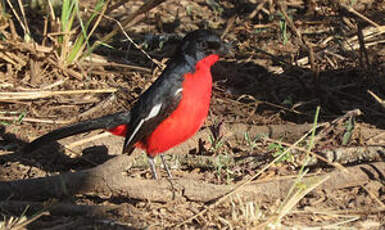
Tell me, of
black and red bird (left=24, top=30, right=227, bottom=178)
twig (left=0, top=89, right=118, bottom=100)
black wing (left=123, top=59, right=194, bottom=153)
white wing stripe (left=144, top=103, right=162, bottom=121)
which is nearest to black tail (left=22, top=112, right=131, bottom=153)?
black and red bird (left=24, top=30, right=227, bottom=178)

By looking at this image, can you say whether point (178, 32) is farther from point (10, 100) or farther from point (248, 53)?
point (10, 100)

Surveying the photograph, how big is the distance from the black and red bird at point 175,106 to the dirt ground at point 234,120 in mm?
310

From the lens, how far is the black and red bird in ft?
13.9

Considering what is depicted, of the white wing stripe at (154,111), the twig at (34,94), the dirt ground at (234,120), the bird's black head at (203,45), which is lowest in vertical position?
the twig at (34,94)

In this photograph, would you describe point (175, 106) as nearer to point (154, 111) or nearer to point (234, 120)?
point (154, 111)

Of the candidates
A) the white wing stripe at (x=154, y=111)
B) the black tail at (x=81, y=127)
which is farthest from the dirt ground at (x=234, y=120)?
the white wing stripe at (x=154, y=111)

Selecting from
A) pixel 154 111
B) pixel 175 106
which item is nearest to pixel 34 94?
pixel 154 111

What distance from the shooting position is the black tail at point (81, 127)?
14.4 ft

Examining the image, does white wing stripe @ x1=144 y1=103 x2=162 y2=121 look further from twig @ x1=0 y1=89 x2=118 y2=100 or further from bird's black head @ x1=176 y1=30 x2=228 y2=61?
twig @ x1=0 y1=89 x2=118 y2=100

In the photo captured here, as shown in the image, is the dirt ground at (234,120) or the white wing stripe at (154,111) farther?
the white wing stripe at (154,111)

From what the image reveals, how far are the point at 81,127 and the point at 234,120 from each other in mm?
1461

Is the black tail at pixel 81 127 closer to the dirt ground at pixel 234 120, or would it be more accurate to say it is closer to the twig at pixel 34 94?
the dirt ground at pixel 234 120

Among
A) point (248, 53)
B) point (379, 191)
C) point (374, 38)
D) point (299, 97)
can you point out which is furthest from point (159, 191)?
point (374, 38)

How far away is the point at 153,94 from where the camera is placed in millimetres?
4375
